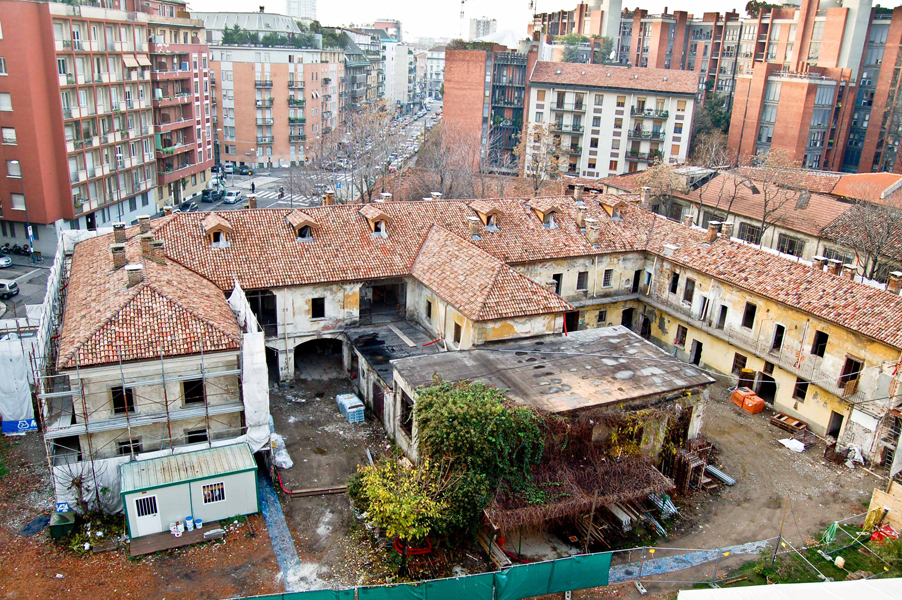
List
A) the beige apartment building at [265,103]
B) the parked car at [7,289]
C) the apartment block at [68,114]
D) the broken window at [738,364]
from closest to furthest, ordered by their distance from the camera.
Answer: the broken window at [738,364]
the parked car at [7,289]
the apartment block at [68,114]
the beige apartment building at [265,103]

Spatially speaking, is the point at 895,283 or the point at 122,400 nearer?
the point at 122,400

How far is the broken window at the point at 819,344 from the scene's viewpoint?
111 ft

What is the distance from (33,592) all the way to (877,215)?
5167cm

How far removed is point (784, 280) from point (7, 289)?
50093mm

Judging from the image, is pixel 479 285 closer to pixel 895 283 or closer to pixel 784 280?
pixel 784 280

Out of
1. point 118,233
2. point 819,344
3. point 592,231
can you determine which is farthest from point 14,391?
point 819,344

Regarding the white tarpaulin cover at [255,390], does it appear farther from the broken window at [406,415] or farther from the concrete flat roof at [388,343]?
A: the concrete flat roof at [388,343]

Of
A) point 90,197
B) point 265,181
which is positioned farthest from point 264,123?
point 90,197

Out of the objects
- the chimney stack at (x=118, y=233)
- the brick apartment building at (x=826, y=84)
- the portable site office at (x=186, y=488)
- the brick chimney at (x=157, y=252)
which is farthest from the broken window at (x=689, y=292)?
the brick apartment building at (x=826, y=84)

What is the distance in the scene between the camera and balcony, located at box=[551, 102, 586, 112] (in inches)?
3327

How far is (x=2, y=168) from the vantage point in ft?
178

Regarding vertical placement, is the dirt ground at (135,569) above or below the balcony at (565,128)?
below

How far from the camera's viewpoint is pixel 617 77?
3278 inches

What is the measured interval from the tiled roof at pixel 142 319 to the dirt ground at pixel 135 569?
6.59 metres
